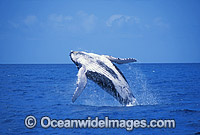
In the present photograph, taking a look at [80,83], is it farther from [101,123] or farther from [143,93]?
[143,93]

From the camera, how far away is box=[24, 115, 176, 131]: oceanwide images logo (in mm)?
9633

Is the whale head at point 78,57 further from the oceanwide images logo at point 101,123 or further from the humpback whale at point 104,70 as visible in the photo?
the oceanwide images logo at point 101,123

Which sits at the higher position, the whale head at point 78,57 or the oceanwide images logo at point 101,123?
the whale head at point 78,57

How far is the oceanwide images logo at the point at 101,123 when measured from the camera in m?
9.63

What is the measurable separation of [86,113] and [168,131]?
361 centimetres

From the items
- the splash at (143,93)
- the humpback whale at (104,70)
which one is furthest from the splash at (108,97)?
the humpback whale at (104,70)

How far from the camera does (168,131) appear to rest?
9.01 meters

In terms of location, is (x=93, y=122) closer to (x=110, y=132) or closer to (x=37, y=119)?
(x=110, y=132)

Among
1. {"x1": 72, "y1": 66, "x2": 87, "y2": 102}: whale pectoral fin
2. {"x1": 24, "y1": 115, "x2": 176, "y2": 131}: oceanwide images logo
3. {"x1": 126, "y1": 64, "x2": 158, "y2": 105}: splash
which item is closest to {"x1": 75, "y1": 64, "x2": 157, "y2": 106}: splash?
{"x1": 126, "y1": 64, "x2": 158, "y2": 105}: splash

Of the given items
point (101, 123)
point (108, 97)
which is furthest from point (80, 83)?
point (108, 97)

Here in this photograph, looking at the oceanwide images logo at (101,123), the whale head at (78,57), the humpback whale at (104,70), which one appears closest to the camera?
the oceanwide images logo at (101,123)

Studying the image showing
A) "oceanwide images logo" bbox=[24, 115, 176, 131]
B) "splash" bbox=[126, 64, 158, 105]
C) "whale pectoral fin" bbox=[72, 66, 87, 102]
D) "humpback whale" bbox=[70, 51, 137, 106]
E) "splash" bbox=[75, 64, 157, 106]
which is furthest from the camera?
"splash" bbox=[126, 64, 158, 105]

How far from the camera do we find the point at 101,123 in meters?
Answer: 9.93

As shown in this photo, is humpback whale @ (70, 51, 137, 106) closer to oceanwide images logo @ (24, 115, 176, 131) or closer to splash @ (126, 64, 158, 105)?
splash @ (126, 64, 158, 105)
